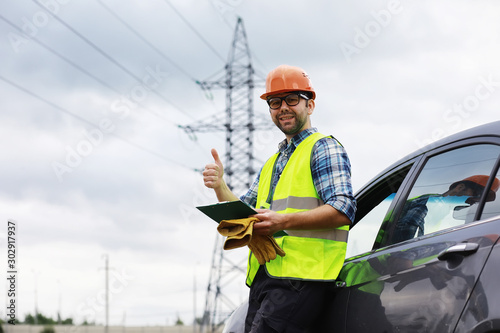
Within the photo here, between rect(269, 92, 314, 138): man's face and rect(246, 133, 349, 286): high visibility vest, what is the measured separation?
0.36 ft

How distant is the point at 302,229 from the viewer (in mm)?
3576

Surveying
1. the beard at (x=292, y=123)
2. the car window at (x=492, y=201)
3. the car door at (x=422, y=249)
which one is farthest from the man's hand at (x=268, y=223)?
the car window at (x=492, y=201)

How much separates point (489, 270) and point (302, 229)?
1.05 m

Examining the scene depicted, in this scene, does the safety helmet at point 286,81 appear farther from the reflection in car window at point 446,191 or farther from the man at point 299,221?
the reflection in car window at point 446,191

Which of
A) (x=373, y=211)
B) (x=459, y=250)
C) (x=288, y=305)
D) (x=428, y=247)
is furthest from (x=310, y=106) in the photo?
(x=459, y=250)

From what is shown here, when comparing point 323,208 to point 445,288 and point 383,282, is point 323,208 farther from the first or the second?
point 445,288

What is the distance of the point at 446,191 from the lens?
3.47m

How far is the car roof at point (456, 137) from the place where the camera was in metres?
3.15

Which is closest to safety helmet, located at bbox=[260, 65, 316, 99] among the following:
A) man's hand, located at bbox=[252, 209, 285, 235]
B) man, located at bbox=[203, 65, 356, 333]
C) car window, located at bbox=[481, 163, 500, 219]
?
man, located at bbox=[203, 65, 356, 333]

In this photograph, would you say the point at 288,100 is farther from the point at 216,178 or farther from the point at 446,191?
the point at 446,191

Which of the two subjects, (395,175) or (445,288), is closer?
(445,288)

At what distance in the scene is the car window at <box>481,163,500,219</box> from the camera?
300 centimetres

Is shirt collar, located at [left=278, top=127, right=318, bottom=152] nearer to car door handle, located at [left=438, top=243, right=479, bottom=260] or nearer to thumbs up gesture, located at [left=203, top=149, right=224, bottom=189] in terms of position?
thumbs up gesture, located at [left=203, top=149, right=224, bottom=189]

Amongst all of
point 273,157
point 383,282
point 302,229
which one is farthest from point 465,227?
point 273,157
